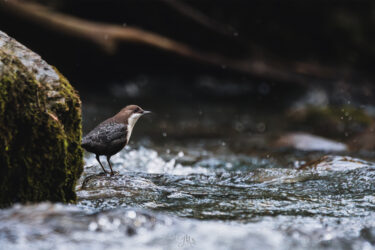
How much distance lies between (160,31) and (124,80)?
5.44ft

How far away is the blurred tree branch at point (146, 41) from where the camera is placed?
910 cm

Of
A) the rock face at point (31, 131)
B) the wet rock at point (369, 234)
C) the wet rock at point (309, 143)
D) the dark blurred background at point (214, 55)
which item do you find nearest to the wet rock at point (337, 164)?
the wet rock at point (369, 234)

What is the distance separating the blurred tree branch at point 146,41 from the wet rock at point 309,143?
3.91 metres

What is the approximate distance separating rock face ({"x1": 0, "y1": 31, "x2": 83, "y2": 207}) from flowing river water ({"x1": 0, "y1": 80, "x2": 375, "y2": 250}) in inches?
5.8

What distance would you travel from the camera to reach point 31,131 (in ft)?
9.96

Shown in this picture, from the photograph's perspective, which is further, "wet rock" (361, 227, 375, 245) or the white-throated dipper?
the white-throated dipper

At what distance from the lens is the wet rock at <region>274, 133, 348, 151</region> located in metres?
7.71

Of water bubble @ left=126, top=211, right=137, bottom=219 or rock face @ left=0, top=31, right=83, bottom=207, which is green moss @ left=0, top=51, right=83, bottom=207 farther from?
water bubble @ left=126, top=211, right=137, bottom=219

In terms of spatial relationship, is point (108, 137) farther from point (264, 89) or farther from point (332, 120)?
point (264, 89)

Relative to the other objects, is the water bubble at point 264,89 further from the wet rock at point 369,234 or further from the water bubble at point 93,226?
the water bubble at point 93,226

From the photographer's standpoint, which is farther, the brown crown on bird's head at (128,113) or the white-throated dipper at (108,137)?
the brown crown on bird's head at (128,113)

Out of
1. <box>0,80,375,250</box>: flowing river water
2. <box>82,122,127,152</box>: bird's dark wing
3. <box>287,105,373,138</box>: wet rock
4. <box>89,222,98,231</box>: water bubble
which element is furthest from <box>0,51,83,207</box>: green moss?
<box>287,105,373,138</box>: wet rock

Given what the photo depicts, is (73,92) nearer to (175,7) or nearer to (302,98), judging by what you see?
(175,7)

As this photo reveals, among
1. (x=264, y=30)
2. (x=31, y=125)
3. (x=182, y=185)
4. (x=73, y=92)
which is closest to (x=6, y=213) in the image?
(x=31, y=125)
